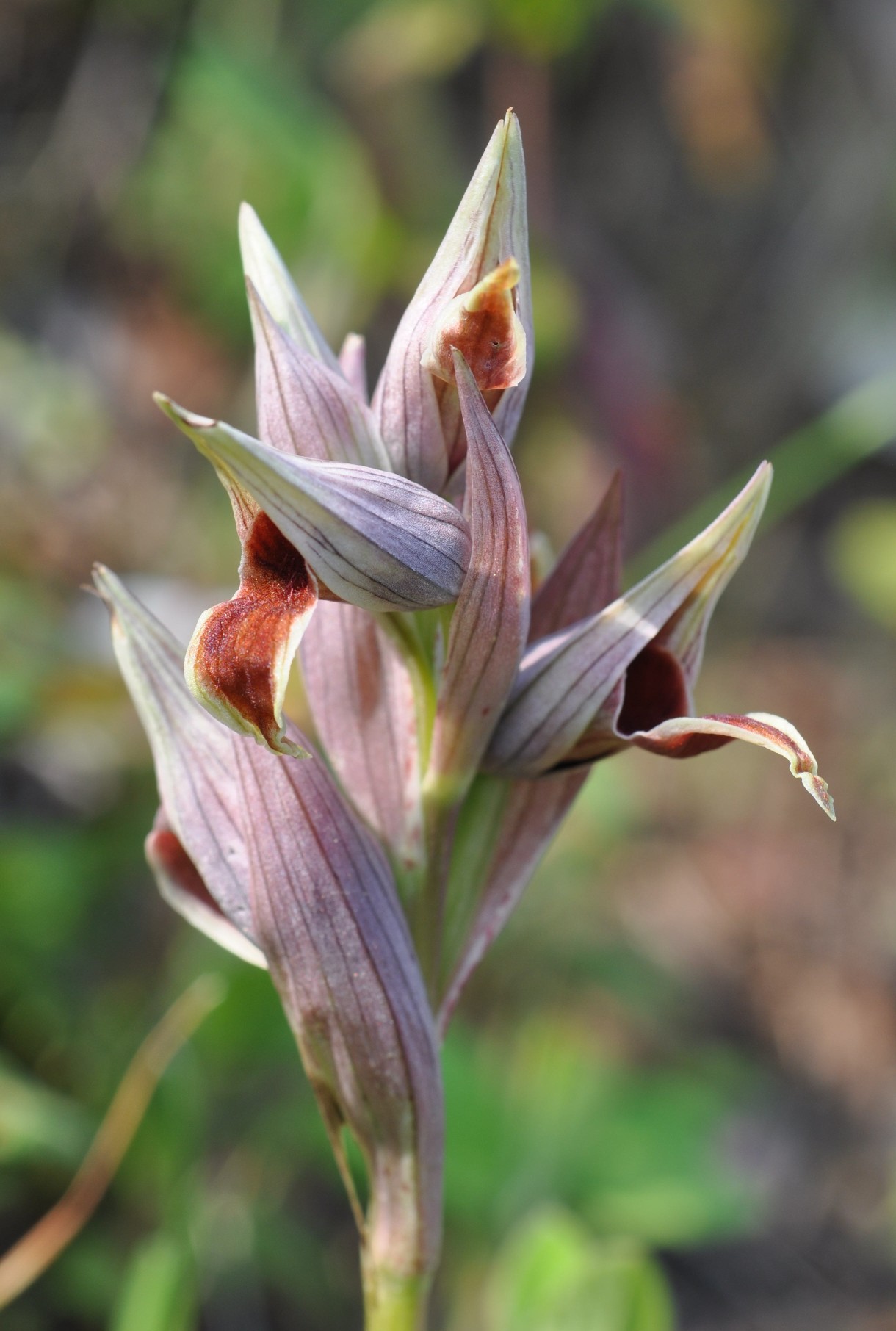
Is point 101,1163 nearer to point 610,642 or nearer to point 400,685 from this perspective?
point 400,685

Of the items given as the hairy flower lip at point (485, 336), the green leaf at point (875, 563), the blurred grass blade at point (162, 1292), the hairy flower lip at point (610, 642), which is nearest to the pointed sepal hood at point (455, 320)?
the hairy flower lip at point (485, 336)

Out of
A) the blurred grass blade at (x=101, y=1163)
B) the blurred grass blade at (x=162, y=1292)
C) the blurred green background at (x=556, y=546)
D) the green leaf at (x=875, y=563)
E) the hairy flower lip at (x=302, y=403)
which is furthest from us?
the green leaf at (x=875, y=563)

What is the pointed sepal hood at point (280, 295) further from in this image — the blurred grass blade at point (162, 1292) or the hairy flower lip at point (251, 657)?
the blurred grass blade at point (162, 1292)

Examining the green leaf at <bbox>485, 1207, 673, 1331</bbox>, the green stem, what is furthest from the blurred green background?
the green stem

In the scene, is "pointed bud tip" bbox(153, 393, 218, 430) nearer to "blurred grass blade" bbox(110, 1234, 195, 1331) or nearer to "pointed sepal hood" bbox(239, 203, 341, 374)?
"pointed sepal hood" bbox(239, 203, 341, 374)

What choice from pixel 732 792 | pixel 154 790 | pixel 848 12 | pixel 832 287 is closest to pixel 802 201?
pixel 832 287

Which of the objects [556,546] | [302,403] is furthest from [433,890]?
[556,546]
